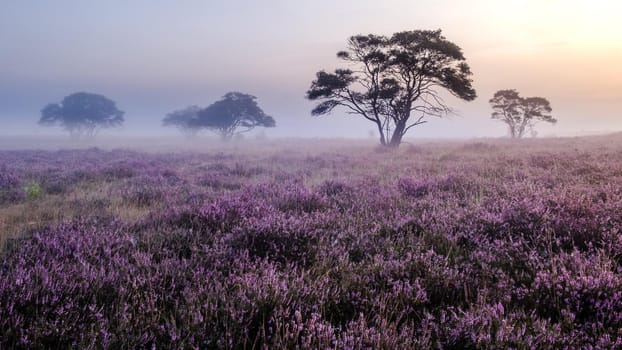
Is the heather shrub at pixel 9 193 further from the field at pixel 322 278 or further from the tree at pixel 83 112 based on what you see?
the tree at pixel 83 112

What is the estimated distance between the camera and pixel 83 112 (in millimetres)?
74562

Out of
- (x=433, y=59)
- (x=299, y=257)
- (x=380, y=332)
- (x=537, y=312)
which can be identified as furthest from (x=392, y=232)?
(x=433, y=59)

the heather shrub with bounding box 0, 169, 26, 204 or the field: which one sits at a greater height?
the heather shrub with bounding box 0, 169, 26, 204

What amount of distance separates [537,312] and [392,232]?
1856 millimetres

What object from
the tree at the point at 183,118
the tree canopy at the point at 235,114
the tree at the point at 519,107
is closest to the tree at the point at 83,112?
the tree at the point at 183,118

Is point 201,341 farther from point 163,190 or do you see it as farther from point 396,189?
point 163,190

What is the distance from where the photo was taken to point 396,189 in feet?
21.7

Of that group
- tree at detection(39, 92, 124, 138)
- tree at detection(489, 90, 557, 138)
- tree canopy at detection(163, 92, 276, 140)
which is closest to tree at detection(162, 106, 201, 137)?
tree at detection(39, 92, 124, 138)

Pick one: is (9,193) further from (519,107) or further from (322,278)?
(519,107)

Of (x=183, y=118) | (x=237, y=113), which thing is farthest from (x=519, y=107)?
(x=183, y=118)

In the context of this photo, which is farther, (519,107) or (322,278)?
(519,107)

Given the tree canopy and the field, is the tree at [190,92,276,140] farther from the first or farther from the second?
the field

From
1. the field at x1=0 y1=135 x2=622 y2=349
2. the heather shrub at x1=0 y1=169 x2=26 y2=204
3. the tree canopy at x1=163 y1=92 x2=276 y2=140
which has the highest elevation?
the tree canopy at x1=163 y1=92 x2=276 y2=140

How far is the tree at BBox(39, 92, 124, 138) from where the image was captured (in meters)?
74.9
